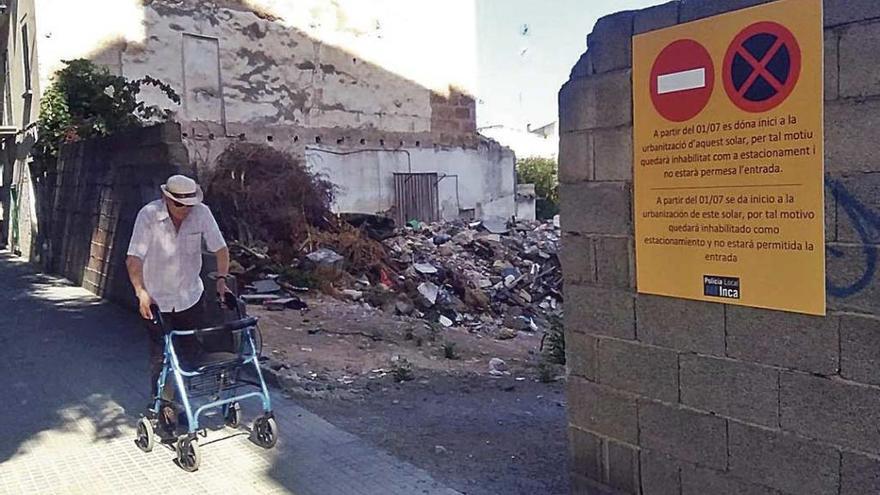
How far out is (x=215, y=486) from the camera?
4465 mm

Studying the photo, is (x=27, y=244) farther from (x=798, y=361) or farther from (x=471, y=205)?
(x=798, y=361)

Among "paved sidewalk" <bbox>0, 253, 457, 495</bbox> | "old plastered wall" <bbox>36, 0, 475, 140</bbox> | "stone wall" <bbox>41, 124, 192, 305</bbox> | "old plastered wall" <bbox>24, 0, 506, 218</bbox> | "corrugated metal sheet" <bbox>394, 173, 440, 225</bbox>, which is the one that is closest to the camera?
"paved sidewalk" <bbox>0, 253, 457, 495</bbox>

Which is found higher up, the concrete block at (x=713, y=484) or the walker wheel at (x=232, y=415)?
the concrete block at (x=713, y=484)

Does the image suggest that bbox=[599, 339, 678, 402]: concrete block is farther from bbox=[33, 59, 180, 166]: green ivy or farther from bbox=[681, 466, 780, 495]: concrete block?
bbox=[33, 59, 180, 166]: green ivy

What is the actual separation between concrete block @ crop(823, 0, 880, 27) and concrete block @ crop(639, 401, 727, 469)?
166cm

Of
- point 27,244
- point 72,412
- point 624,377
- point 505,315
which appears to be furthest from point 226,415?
point 27,244

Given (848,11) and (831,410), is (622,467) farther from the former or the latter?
(848,11)

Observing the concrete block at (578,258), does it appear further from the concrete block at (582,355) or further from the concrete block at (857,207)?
the concrete block at (857,207)

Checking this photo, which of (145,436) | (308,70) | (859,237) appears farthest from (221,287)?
(308,70)

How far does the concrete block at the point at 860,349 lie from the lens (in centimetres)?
273

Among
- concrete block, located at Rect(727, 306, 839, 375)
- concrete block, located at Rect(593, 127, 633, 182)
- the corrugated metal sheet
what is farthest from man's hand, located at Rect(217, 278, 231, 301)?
the corrugated metal sheet

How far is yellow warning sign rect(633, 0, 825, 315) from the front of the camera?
2.87 m

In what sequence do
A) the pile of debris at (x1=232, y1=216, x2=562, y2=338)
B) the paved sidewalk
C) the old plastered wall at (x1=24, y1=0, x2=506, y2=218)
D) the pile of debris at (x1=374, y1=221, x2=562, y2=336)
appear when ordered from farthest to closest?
the old plastered wall at (x1=24, y1=0, x2=506, y2=218), the pile of debris at (x1=374, y1=221, x2=562, y2=336), the pile of debris at (x1=232, y1=216, x2=562, y2=338), the paved sidewalk

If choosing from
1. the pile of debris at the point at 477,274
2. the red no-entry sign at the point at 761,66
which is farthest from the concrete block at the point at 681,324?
the pile of debris at the point at 477,274
